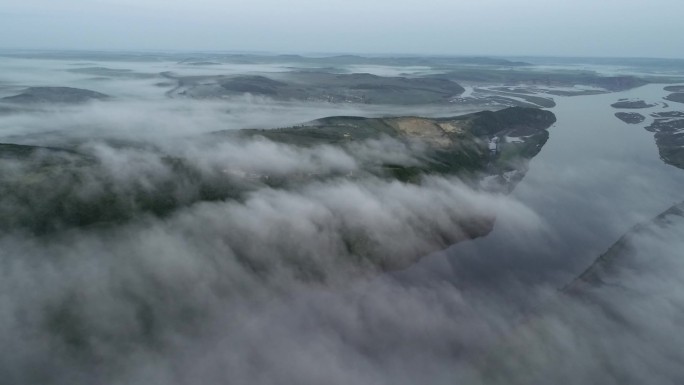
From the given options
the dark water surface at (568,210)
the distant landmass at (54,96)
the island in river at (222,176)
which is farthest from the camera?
the distant landmass at (54,96)

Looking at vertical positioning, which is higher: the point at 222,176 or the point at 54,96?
the point at 54,96

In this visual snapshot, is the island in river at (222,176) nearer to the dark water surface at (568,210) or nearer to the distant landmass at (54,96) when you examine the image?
the dark water surface at (568,210)

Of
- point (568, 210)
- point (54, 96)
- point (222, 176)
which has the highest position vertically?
point (54, 96)

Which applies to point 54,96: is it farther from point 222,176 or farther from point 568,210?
point 568,210

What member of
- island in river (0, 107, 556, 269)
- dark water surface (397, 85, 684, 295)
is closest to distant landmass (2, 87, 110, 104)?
island in river (0, 107, 556, 269)

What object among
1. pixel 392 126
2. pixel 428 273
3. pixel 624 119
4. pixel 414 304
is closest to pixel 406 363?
pixel 414 304

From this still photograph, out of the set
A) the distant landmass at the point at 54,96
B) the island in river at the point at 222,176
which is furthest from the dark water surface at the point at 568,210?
the distant landmass at the point at 54,96

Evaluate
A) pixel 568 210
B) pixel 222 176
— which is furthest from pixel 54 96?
pixel 568 210

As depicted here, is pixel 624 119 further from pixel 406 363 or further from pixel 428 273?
pixel 406 363

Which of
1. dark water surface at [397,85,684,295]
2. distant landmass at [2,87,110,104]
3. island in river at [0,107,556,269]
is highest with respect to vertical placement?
distant landmass at [2,87,110,104]

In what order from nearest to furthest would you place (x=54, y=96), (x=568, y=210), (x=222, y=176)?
1. (x=222, y=176)
2. (x=568, y=210)
3. (x=54, y=96)

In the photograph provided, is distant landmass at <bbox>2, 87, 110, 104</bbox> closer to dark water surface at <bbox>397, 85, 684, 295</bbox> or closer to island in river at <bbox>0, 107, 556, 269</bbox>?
island in river at <bbox>0, 107, 556, 269</bbox>

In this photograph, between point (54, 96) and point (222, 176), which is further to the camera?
point (54, 96)
